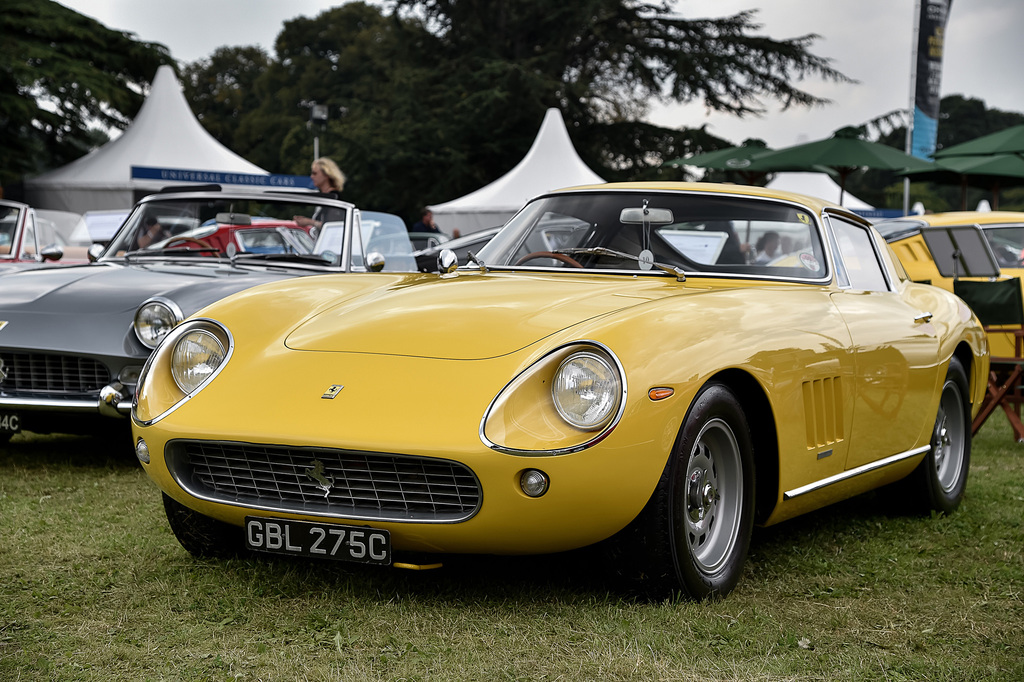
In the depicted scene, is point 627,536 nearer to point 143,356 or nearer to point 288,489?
point 288,489

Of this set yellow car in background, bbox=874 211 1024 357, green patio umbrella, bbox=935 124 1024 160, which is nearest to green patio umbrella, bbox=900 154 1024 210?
green patio umbrella, bbox=935 124 1024 160

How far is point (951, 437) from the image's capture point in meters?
5.24

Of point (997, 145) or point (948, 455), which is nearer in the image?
point (948, 455)

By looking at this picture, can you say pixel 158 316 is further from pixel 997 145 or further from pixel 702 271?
pixel 997 145

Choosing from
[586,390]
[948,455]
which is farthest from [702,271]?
[948,455]

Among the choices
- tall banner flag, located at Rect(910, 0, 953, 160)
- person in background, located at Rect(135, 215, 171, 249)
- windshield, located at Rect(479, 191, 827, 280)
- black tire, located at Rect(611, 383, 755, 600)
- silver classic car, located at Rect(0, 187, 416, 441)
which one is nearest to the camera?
black tire, located at Rect(611, 383, 755, 600)

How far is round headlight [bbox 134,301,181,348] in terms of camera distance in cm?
525

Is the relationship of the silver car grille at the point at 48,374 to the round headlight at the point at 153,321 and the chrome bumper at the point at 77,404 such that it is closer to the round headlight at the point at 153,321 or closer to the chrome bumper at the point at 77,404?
the chrome bumper at the point at 77,404

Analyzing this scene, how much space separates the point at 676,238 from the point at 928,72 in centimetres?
2072

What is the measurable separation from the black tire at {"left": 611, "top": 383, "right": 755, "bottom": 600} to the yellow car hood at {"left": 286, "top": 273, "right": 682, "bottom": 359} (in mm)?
460

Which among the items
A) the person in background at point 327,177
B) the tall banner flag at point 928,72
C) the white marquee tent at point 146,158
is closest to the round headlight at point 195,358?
the person in background at point 327,177

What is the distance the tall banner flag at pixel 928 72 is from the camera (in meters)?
22.7

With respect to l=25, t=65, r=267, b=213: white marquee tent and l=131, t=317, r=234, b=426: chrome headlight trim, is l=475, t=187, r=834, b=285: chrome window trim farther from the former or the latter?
l=25, t=65, r=267, b=213: white marquee tent

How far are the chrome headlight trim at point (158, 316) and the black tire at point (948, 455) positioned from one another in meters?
3.40
